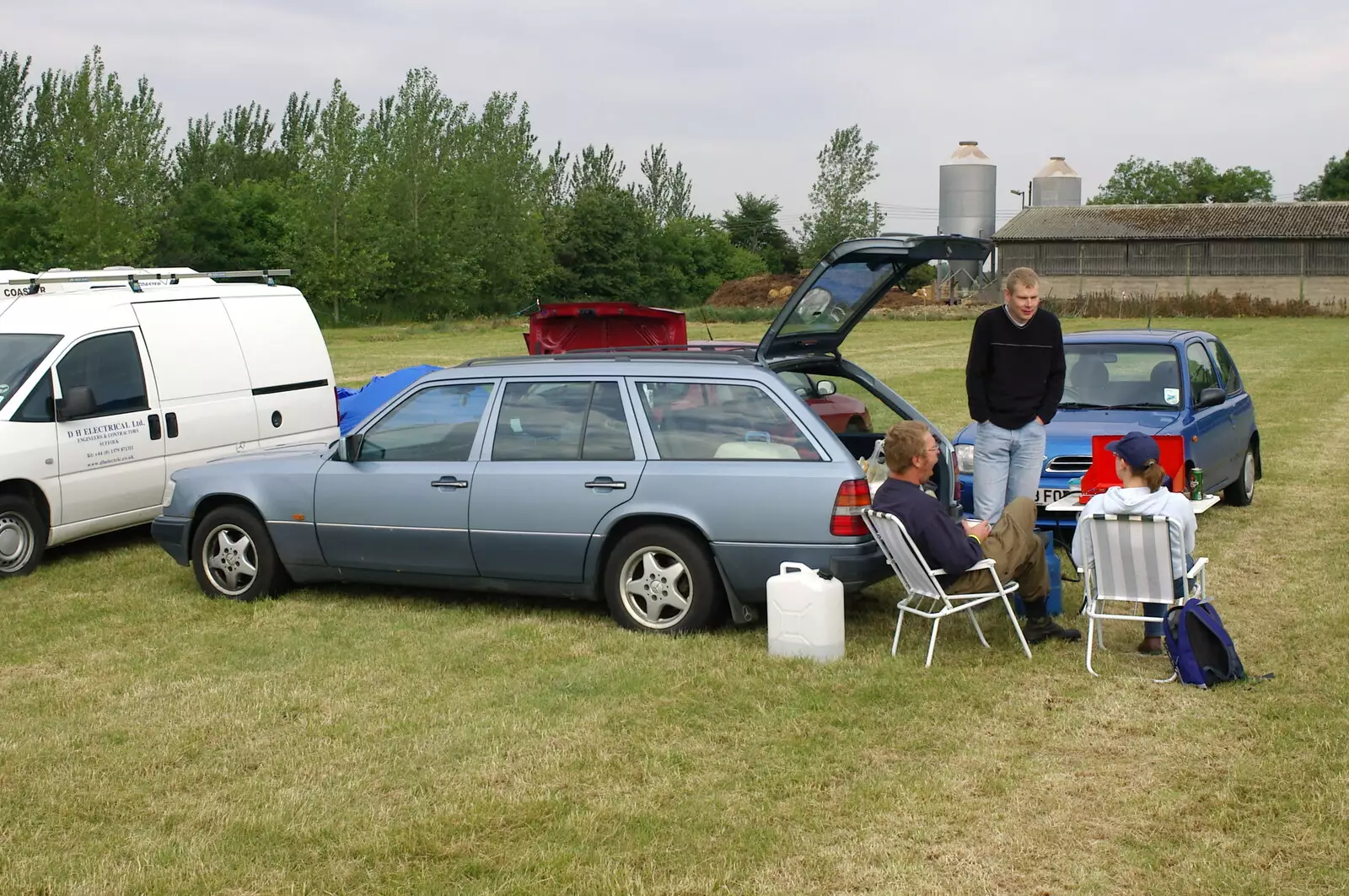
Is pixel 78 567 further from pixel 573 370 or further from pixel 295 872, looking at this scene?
pixel 295 872

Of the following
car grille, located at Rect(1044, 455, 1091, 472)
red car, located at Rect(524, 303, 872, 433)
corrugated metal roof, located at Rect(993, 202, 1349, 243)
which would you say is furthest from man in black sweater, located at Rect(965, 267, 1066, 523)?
corrugated metal roof, located at Rect(993, 202, 1349, 243)

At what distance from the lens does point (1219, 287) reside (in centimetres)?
7006

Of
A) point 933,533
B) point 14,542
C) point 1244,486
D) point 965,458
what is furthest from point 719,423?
point 1244,486

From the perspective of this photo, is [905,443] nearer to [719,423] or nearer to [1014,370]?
[719,423]

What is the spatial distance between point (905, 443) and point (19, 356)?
6794 mm

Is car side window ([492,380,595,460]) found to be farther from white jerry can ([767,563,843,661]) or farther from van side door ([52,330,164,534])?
van side door ([52,330,164,534])

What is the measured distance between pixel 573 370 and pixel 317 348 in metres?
4.86

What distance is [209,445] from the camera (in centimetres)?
1087

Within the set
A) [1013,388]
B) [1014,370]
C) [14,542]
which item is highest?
[1014,370]

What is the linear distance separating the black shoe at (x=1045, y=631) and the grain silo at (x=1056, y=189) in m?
85.0

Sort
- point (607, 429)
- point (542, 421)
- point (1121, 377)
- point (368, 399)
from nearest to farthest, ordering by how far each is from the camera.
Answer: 1. point (607, 429)
2. point (542, 421)
3. point (1121, 377)
4. point (368, 399)

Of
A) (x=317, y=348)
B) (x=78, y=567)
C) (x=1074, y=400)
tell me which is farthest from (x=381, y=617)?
(x=1074, y=400)

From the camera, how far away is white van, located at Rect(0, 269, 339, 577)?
383 inches

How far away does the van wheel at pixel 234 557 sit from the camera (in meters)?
8.55
